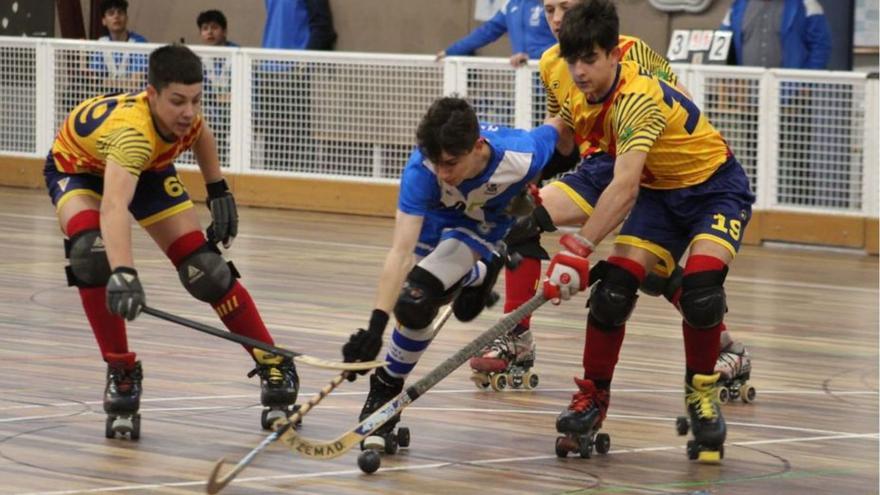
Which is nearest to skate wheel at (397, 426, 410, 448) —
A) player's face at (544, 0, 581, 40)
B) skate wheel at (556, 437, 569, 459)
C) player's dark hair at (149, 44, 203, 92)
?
skate wheel at (556, 437, 569, 459)

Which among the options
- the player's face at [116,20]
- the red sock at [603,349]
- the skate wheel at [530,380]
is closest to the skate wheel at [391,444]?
the red sock at [603,349]

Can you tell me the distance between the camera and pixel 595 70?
22.5 ft

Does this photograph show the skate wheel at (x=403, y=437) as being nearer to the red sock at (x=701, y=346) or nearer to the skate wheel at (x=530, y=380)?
the red sock at (x=701, y=346)

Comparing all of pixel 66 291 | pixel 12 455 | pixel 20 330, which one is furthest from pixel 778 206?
pixel 12 455

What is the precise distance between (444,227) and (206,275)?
0.89 metres

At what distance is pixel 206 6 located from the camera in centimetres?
1978

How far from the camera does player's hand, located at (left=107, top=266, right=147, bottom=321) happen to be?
655 centimetres

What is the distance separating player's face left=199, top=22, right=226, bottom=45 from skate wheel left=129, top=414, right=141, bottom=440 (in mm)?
9913

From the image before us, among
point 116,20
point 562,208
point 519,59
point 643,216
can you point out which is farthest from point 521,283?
point 116,20

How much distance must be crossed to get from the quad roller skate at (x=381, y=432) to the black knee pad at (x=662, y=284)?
1.05 m

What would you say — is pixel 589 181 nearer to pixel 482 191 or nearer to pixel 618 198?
pixel 482 191

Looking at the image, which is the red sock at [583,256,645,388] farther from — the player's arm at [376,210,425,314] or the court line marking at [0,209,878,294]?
the court line marking at [0,209,878,294]

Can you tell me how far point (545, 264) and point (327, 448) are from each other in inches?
251

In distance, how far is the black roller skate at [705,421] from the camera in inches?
271
